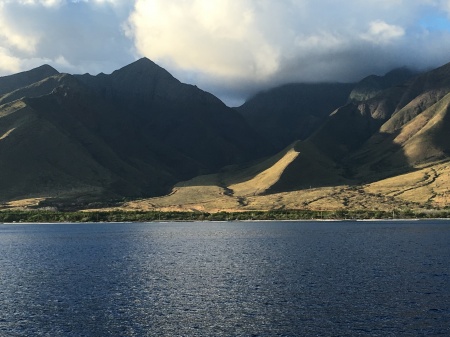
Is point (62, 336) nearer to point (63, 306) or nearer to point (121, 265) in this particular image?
point (63, 306)

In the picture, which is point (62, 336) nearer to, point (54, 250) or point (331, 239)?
point (54, 250)

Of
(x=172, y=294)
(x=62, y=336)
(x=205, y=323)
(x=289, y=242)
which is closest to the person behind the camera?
(x=62, y=336)

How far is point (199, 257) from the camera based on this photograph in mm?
122625

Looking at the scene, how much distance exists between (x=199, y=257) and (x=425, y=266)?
162 feet

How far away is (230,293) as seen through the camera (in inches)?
2975

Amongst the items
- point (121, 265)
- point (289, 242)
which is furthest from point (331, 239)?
point (121, 265)

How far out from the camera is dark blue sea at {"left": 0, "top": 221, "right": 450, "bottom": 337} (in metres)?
57.0

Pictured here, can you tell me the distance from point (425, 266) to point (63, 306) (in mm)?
66177

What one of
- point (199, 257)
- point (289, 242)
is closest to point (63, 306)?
A: point (199, 257)

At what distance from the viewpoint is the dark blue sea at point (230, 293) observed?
2245 inches

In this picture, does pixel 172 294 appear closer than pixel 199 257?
Yes

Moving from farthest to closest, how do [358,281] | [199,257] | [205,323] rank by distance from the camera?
[199,257] → [358,281] → [205,323]

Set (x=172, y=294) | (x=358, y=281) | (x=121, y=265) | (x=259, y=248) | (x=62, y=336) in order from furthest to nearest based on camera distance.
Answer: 1. (x=259, y=248)
2. (x=121, y=265)
3. (x=358, y=281)
4. (x=172, y=294)
5. (x=62, y=336)

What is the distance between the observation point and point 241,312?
209 feet
